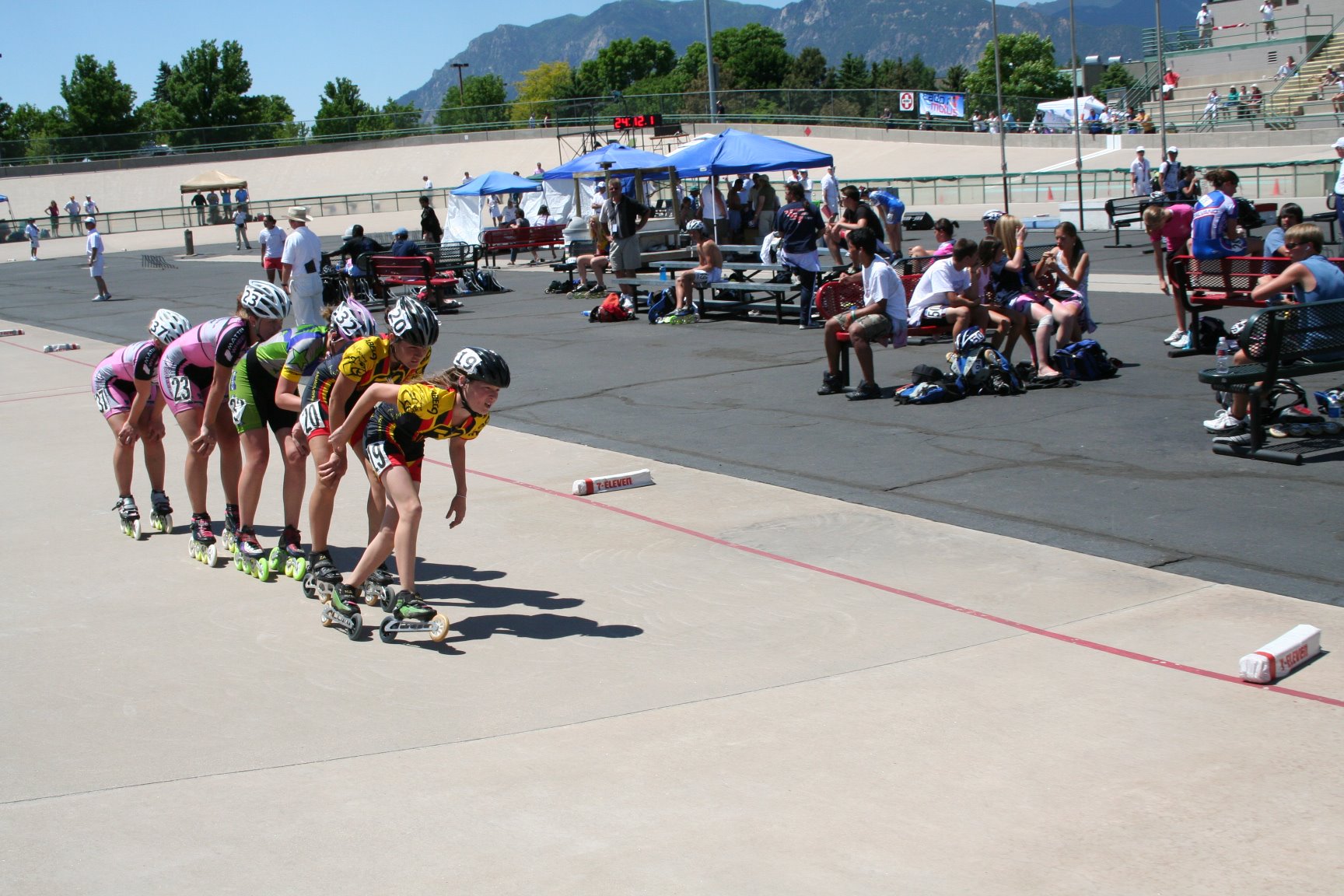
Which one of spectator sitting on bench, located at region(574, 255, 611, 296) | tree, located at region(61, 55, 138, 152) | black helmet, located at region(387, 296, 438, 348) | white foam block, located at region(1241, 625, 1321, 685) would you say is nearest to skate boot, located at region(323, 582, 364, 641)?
black helmet, located at region(387, 296, 438, 348)

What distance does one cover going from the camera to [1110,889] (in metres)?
3.62

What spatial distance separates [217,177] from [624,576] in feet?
173

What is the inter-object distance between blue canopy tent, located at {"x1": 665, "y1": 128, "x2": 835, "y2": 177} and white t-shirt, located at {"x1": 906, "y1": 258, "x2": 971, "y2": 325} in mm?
7935

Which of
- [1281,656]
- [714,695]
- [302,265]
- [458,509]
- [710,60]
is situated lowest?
[714,695]

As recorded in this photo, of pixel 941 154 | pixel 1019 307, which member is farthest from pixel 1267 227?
pixel 941 154

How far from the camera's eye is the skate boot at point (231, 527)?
7637 mm

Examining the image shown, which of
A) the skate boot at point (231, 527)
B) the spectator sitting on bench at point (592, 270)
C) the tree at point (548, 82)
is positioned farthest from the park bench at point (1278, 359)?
the tree at point (548, 82)

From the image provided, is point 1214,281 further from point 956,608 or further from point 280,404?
point 280,404

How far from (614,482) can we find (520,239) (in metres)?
23.5

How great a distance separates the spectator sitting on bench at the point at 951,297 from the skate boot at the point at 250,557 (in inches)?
270

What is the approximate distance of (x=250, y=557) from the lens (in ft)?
24.3

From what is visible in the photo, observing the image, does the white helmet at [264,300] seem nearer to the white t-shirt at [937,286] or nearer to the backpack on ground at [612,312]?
the white t-shirt at [937,286]

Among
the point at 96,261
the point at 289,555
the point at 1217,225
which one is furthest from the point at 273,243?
the point at 289,555

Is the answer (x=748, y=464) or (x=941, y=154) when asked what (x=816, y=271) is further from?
(x=941, y=154)
